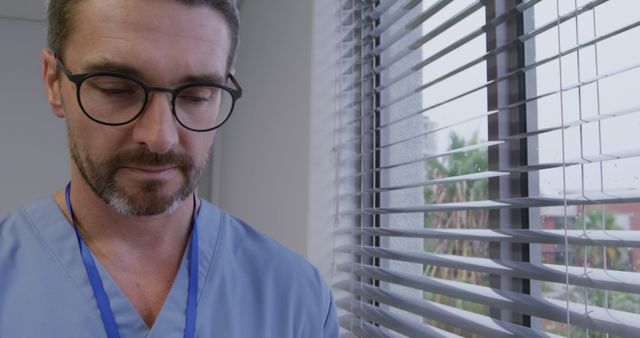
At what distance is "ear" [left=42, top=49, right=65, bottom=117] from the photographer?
982mm

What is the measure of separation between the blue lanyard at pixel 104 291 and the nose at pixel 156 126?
9.9 inches

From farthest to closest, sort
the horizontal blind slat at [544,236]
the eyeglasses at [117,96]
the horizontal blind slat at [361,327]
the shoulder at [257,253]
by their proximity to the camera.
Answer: the horizontal blind slat at [361,327]
the shoulder at [257,253]
the eyeglasses at [117,96]
the horizontal blind slat at [544,236]

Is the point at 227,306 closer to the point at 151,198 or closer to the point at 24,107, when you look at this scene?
the point at 151,198

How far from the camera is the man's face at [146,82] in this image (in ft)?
2.92

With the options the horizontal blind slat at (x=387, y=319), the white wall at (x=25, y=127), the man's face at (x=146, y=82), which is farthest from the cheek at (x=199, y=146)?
the white wall at (x=25, y=127)

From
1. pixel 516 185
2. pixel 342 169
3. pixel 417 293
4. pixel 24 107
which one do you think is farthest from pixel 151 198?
pixel 24 107

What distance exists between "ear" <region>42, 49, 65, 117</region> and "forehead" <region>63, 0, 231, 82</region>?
2.4 inches

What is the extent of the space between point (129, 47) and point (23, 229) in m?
0.40

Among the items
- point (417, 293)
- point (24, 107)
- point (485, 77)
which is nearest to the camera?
point (485, 77)

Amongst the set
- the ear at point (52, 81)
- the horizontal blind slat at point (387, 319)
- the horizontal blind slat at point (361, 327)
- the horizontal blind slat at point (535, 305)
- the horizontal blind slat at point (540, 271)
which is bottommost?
the horizontal blind slat at point (361, 327)

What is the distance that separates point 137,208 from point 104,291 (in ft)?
0.52

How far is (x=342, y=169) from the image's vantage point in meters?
1.60

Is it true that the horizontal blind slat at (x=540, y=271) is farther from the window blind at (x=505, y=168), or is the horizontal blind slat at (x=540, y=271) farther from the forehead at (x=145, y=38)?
the forehead at (x=145, y=38)

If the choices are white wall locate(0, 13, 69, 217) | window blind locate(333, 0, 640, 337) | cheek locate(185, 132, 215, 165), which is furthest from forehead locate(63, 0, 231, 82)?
white wall locate(0, 13, 69, 217)
